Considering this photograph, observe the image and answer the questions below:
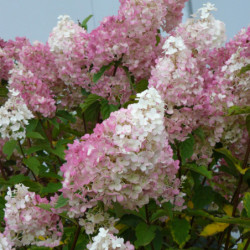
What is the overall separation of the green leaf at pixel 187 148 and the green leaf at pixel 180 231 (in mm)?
176

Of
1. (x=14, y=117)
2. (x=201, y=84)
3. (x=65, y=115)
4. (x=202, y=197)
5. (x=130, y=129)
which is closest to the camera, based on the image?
(x=130, y=129)

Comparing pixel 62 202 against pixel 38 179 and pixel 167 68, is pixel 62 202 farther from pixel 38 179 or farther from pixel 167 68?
pixel 38 179

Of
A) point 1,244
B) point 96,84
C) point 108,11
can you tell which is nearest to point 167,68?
point 96,84

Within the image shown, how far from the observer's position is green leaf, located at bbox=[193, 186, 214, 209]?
1.27 meters

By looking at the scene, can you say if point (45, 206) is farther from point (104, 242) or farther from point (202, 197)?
point (202, 197)

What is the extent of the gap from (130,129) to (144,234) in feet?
1.12

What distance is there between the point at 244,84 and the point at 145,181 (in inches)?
19.6

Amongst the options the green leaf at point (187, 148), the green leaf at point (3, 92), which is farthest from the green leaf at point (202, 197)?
the green leaf at point (3, 92)

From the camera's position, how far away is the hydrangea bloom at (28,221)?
939mm

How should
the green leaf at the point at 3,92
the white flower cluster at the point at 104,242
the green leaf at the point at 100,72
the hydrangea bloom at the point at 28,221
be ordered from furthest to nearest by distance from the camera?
Result: the green leaf at the point at 3,92 → the green leaf at the point at 100,72 → the hydrangea bloom at the point at 28,221 → the white flower cluster at the point at 104,242

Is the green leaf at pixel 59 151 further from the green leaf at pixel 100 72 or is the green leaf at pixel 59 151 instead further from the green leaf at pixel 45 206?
the green leaf at pixel 45 206

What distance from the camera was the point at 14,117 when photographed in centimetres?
118

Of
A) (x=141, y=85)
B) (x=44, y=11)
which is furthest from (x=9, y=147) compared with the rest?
(x=44, y=11)

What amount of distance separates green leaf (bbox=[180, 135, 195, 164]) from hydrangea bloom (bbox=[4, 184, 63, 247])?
361 mm
